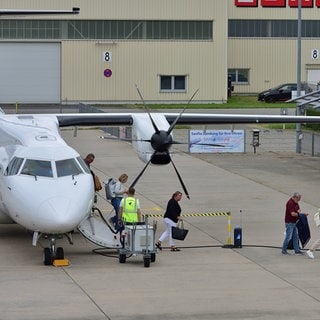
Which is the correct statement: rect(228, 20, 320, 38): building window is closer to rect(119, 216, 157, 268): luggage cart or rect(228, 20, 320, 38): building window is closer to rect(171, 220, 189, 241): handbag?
rect(171, 220, 189, 241): handbag

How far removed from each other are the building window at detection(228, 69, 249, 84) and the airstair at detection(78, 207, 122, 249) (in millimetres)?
54465

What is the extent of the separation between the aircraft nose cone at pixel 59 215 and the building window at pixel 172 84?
48362 millimetres

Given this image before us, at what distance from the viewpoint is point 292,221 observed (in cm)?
2291

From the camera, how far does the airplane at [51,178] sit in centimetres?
2136

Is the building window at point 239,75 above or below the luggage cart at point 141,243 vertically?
above

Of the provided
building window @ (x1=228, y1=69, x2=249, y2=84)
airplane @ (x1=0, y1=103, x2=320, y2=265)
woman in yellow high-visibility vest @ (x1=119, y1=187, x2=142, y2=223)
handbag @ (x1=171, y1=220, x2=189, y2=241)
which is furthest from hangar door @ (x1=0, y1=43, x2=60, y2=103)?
woman in yellow high-visibility vest @ (x1=119, y1=187, x2=142, y2=223)

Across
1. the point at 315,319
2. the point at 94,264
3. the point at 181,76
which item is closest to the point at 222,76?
the point at 181,76

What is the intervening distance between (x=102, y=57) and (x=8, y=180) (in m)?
46.1

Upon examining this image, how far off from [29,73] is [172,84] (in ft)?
31.3

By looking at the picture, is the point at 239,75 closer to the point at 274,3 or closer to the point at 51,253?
the point at 274,3

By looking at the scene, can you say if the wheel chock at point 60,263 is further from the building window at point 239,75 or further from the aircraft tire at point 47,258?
the building window at point 239,75

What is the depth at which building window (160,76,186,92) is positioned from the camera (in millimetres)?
69500

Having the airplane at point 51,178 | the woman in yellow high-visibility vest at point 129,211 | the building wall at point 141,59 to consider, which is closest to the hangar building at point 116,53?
the building wall at point 141,59

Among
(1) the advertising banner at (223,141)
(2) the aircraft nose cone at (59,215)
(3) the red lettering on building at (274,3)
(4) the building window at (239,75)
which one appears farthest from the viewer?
(4) the building window at (239,75)
